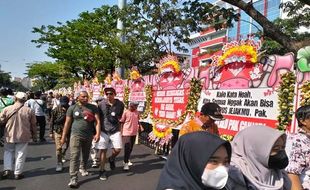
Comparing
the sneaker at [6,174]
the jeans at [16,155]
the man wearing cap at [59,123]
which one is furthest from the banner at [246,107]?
the sneaker at [6,174]

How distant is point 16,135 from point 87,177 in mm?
1535

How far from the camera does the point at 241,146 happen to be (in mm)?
2770

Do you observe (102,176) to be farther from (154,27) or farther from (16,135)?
(154,27)

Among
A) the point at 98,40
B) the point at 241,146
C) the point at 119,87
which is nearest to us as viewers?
the point at 241,146

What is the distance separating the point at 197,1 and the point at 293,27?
1127 centimetres

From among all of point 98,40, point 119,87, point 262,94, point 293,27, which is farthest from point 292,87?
point 98,40

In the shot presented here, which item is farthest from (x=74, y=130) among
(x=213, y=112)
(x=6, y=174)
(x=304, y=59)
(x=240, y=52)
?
(x=304, y=59)

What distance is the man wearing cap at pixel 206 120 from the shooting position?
4867 millimetres

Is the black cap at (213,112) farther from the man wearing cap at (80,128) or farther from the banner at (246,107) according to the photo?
the man wearing cap at (80,128)

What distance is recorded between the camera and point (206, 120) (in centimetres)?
499

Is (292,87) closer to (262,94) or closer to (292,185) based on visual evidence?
(262,94)

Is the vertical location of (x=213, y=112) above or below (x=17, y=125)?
above

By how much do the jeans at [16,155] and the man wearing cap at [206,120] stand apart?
12.4ft

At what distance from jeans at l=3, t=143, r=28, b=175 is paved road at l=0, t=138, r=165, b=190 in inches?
9.8
